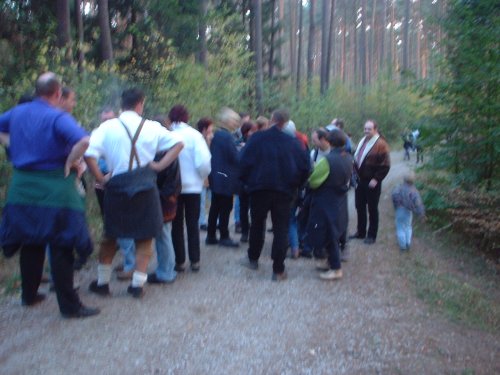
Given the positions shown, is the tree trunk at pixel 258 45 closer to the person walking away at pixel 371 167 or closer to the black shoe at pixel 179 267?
the person walking away at pixel 371 167

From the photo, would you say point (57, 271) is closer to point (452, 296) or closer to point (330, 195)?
point (330, 195)

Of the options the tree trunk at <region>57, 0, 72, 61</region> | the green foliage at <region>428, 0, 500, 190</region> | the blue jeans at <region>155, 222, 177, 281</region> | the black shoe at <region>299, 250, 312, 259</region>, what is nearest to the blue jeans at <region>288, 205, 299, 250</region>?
the black shoe at <region>299, 250, 312, 259</region>

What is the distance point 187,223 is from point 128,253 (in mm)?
809

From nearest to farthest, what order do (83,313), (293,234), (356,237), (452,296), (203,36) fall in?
(83,313) < (452,296) < (293,234) < (356,237) < (203,36)

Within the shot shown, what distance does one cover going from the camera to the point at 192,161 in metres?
7.37

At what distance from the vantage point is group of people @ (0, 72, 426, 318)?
530cm

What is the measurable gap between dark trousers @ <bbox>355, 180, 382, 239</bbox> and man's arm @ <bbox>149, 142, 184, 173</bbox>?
4206mm

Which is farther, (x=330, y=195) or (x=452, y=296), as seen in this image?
(x=452, y=296)

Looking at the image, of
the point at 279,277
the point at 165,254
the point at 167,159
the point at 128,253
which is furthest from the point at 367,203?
the point at 167,159

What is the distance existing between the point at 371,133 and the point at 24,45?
9029 mm

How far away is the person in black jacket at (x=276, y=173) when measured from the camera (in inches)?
283

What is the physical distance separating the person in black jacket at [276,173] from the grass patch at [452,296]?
1.90m

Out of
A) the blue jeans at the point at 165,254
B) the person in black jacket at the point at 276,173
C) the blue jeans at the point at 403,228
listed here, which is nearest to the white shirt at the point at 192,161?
the person in black jacket at the point at 276,173

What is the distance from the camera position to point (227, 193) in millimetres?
8742
